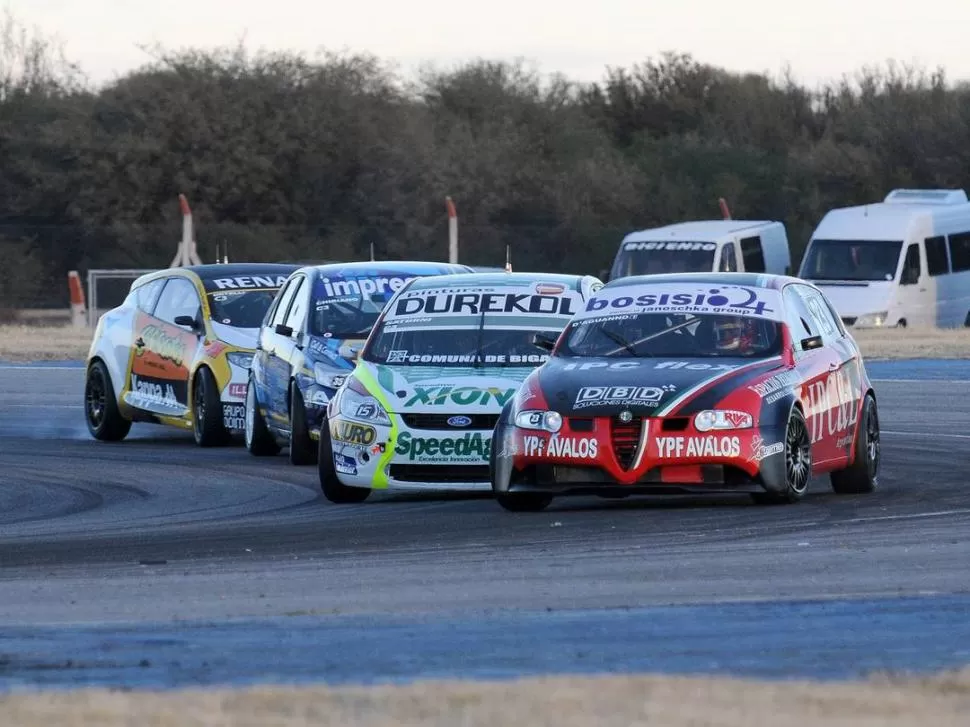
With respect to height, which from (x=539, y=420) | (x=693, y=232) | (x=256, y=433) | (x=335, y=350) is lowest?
(x=256, y=433)

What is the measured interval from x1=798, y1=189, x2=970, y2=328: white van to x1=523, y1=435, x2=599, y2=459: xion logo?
23.8 meters

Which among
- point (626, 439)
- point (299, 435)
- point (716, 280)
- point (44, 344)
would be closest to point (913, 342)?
point (44, 344)

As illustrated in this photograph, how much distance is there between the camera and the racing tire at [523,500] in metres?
12.2

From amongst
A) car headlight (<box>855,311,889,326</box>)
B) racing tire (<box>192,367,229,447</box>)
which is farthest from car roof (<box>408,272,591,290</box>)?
car headlight (<box>855,311,889,326</box>)

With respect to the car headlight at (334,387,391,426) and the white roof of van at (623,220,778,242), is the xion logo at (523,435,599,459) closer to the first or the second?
the car headlight at (334,387,391,426)

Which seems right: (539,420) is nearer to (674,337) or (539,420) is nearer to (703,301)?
(674,337)

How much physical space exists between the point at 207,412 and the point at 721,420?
6.72 meters

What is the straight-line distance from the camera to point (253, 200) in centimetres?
5694

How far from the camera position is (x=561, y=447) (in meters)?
11.9

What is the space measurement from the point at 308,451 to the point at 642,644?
829 centimetres

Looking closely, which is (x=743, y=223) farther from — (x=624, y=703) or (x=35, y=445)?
(x=624, y=703)

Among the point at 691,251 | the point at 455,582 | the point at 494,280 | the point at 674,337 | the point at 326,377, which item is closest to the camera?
the point at 455,582

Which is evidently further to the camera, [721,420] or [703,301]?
[703,301]

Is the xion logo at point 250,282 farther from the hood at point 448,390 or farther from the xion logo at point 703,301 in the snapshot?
the xion logo at point 703,301
